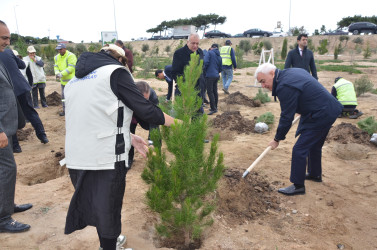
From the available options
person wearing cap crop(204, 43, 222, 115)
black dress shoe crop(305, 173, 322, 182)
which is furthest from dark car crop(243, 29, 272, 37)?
black dress shoe crop(305, 173, 322, 182)

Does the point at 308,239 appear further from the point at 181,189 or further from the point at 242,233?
the point at 181,189

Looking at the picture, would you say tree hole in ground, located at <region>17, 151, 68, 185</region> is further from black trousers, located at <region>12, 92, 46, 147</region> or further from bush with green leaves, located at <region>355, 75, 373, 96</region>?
bush with green leaves, located at <region>355, 75, 373, 96</region>

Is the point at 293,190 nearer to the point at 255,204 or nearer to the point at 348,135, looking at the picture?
the point at 255,204

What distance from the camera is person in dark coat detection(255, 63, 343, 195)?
3.27 metres

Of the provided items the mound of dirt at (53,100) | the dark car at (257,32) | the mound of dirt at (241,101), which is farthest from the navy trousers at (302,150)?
the dark car at (257,32)

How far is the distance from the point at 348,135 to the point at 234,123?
2.36 meters

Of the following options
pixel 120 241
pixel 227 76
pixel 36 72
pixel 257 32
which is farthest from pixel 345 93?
pixel 257 32

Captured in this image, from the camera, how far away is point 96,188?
1.88m

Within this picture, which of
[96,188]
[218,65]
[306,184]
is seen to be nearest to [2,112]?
[96,188]

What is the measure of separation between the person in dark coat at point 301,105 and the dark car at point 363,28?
128ft

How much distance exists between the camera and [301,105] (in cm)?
340

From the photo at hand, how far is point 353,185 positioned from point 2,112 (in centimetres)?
445

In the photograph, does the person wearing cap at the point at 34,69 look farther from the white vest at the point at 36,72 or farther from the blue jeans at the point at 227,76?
the blue jeans at the point at 227,76

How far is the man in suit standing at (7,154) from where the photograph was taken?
8.76 ft
